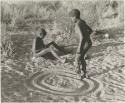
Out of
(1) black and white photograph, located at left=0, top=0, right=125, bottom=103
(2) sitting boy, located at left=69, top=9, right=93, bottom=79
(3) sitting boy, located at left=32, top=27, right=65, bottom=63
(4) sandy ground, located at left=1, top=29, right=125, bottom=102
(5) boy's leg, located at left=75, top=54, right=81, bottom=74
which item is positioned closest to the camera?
(4) sandy ground, located at left=1, top=29, right=125, bottom=102

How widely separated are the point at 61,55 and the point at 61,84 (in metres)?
Result: 1.73

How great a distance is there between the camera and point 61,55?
902 cm

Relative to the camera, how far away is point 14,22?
34.5 ft

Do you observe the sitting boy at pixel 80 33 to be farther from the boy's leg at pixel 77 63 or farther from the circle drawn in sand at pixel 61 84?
the circle drawn in sand at pixel 61 84

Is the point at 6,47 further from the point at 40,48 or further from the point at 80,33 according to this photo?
the point at 80,33

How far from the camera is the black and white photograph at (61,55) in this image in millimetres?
6907

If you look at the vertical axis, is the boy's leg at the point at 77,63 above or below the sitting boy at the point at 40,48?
below

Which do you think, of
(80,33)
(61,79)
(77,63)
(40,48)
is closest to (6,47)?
(40,48)

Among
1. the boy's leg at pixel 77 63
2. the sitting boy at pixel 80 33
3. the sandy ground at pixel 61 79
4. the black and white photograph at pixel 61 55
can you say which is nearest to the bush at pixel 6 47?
the black and white photograph at pixel 61 55

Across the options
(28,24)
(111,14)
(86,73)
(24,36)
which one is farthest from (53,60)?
(111,14)

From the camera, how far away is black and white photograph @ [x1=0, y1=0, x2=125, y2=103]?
6.91 metres

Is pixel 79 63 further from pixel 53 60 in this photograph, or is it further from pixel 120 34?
pixel 120 34

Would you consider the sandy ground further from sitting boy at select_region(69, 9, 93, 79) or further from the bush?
sitting boy at select_region(69, 9, 93, 79)

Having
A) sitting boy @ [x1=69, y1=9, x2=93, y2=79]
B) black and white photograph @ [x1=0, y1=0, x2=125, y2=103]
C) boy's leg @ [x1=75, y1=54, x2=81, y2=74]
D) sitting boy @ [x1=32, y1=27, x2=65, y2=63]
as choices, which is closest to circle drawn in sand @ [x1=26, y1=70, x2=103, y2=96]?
black and white photograph @ [x1=0, y1=0, x2=125, y2=103]
